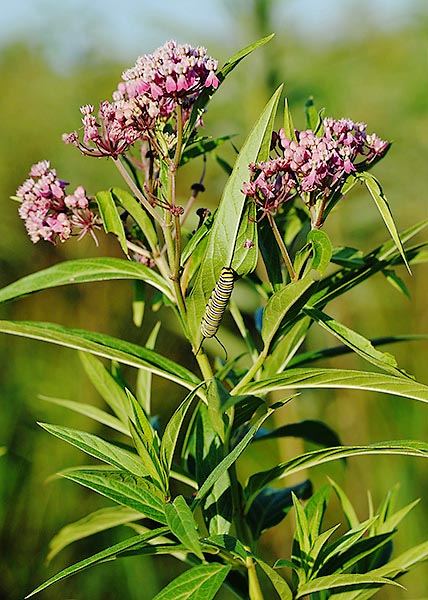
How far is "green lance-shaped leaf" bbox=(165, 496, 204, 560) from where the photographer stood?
2.01ft

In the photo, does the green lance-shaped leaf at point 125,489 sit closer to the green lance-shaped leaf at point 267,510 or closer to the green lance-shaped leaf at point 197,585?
the green lance-shaped leaf at point 197,585

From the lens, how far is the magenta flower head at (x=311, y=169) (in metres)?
0.72

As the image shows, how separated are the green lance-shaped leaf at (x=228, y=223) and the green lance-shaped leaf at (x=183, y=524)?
211mm

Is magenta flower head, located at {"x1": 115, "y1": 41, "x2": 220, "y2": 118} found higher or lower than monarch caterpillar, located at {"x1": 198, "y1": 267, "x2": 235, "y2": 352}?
higher

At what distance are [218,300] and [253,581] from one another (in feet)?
1.13

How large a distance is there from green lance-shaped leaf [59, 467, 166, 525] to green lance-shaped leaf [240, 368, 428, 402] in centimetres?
15

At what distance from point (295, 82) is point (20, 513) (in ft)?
5.59

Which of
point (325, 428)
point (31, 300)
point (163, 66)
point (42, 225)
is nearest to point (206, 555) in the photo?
point (325, 428)

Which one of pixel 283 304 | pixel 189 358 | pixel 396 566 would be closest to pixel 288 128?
pixel 283 304

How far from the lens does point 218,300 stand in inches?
28.5

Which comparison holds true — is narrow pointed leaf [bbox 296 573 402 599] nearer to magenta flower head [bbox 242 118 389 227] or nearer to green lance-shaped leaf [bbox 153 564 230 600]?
green lance-shaped leaf [bbox 153 564 230 600]

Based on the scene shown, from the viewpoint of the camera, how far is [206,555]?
872mm

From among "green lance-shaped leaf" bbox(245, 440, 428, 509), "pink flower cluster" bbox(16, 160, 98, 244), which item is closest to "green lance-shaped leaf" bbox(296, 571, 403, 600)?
"green lance-shaped leaf" bbox(245, 440, 428, 509)

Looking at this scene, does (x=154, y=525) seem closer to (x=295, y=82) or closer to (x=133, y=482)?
(x=133, y=482)
